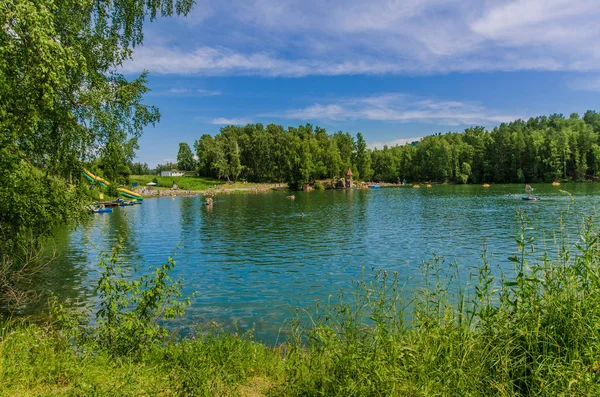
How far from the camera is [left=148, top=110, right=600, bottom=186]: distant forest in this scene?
124 m

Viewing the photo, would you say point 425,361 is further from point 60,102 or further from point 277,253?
point 277,253

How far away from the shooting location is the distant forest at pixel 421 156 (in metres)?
124

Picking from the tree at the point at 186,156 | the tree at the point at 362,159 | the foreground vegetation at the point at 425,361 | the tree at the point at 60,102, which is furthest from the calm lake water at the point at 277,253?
the tree at the point at 186,156

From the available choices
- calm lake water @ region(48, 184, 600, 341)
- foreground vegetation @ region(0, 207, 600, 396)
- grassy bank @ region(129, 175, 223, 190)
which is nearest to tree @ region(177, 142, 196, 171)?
grassy bank @ region(129, 175, 223, 190)

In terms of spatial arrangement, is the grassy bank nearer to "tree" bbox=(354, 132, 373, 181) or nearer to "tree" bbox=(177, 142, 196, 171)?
"tree" bbox=(177, 142, 196, 171)

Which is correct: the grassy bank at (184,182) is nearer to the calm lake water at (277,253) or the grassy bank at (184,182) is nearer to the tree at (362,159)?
the tree at (362,159)

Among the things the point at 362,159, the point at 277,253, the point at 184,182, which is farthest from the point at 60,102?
the point at 362,159

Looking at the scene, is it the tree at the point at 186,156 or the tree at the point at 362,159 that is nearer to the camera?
the tree at the point at 362,159

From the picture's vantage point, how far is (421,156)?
16525 centimetres

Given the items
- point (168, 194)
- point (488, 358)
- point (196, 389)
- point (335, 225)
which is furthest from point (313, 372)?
point (168, 194)

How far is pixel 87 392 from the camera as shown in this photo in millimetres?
4531

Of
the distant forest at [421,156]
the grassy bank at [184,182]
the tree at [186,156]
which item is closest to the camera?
the distant forest at [421,156]

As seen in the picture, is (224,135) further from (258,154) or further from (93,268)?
(93,268)

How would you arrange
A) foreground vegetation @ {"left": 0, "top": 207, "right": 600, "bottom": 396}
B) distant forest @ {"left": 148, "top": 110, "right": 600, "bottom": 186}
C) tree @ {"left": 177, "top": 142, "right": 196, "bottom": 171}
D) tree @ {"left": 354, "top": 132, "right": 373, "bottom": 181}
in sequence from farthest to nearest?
tree @ {"left": 177, "top": 142, "right": 196, "bottom": 171}, tree @ {"left": 354, "top": 132, "right": 373, "bottom": 181}, distant forest @ {"left": 148, "top": 110, "right": 600, "bottom": 186}, foreground vegetation @ {"left": 0, "top": 207, "right": 600, "bottom": 396}
